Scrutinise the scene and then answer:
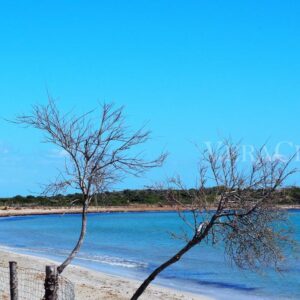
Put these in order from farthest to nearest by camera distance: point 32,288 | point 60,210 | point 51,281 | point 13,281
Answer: point 60,210 < point 32,288 < point 13,281 < point 51,281

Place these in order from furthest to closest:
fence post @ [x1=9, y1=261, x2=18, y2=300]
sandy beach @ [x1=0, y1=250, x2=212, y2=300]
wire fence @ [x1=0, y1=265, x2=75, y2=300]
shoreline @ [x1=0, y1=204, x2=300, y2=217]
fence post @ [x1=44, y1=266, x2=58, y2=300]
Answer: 1. shoreline @ [x1=0, y1=204, x2=300, y2=217]
2. sandy beach @ [x1=0, y1=250, x2=212, y2=300]
3. wire fence @ [x1=0, y1=265, x2=75, y2=300]
4. fence post @ [x1=9, y1=261, x2=18, y2=300]
5. fence post @ [x1=44, y1=266, x2=58, y2=300]

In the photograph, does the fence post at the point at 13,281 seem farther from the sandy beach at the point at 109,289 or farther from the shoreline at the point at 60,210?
the shoreline at the point at 60,210

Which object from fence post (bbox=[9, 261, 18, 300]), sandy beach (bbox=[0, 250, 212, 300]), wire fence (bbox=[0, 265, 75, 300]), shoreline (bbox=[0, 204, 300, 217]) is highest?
shoreline (bbox=[0, 204, 300, 217])

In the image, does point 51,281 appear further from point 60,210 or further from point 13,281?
point 60,210

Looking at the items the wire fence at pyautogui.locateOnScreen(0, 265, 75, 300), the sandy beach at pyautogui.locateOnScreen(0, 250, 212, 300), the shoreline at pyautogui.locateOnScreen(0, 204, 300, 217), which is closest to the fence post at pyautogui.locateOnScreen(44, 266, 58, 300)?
the wire fence at pyautogui.locateOnScreen(0, 265, 75, 300)

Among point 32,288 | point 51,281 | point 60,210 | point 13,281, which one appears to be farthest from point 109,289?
point 60,210

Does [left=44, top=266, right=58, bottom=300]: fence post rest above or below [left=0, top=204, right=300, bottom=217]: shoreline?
below

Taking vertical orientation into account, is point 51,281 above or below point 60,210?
below

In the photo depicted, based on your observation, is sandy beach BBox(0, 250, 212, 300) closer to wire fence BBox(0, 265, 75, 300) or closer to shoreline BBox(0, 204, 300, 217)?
wire fence BBox(0, 265, 75, 300)

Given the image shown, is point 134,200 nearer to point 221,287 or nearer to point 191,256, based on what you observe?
point 191,256

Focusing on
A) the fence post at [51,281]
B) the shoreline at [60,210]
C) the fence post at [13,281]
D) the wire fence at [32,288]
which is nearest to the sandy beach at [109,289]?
the wire fence at [32,288]

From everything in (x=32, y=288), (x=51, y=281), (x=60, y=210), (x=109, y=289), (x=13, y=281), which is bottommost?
(x=109, y=289)

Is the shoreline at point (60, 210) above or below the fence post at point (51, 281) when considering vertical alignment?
above

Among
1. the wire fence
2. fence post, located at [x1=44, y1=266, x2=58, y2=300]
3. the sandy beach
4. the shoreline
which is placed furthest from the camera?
the shoreline
